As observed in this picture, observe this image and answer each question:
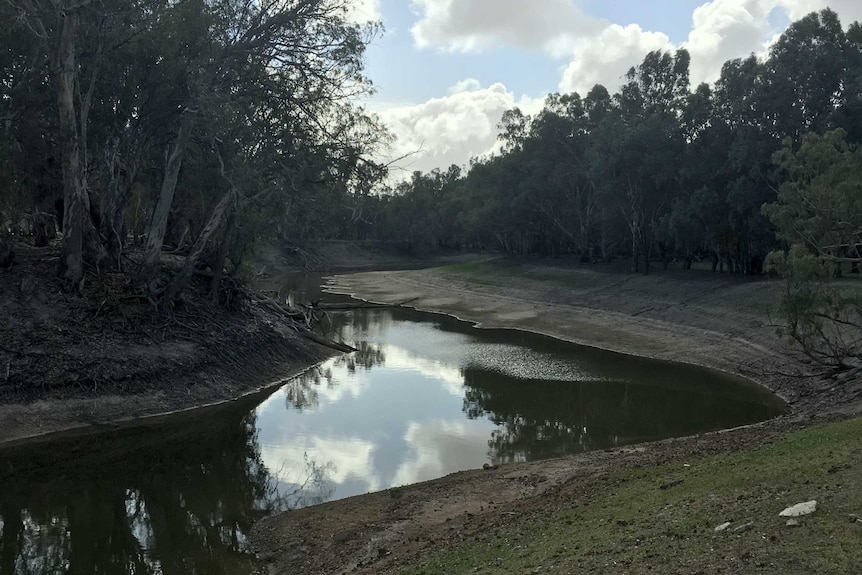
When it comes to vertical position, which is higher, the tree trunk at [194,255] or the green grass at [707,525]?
the tree trunk at [194,255]

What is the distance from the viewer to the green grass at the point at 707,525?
20.6 feet

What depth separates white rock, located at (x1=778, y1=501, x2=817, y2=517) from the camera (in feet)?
23.1

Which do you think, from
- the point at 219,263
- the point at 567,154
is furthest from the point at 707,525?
the point at 567,154

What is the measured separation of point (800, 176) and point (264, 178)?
19.2 metres

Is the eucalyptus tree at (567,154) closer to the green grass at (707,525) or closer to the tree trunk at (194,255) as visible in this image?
the tree trunk at (194,255)

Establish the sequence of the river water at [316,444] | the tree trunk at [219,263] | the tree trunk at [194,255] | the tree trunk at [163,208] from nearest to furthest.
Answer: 1. the river water at [316,444]
2. the tree trunk at [163,208]
3. the tree trunk at [194,255]
4. the tree trunk at [219,263]

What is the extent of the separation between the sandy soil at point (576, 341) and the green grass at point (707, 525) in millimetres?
1090

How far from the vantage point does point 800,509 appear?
716cm

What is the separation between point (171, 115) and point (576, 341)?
2259 cm

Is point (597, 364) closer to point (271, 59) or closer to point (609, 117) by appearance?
point (271, 59)

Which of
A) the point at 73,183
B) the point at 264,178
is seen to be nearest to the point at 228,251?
the point at 264,178

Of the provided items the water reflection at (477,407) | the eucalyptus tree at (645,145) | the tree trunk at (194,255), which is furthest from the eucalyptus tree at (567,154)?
the tree trunk at (194,255)

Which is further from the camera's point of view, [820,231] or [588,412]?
[588,412]

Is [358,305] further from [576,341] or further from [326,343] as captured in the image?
[576,341]
